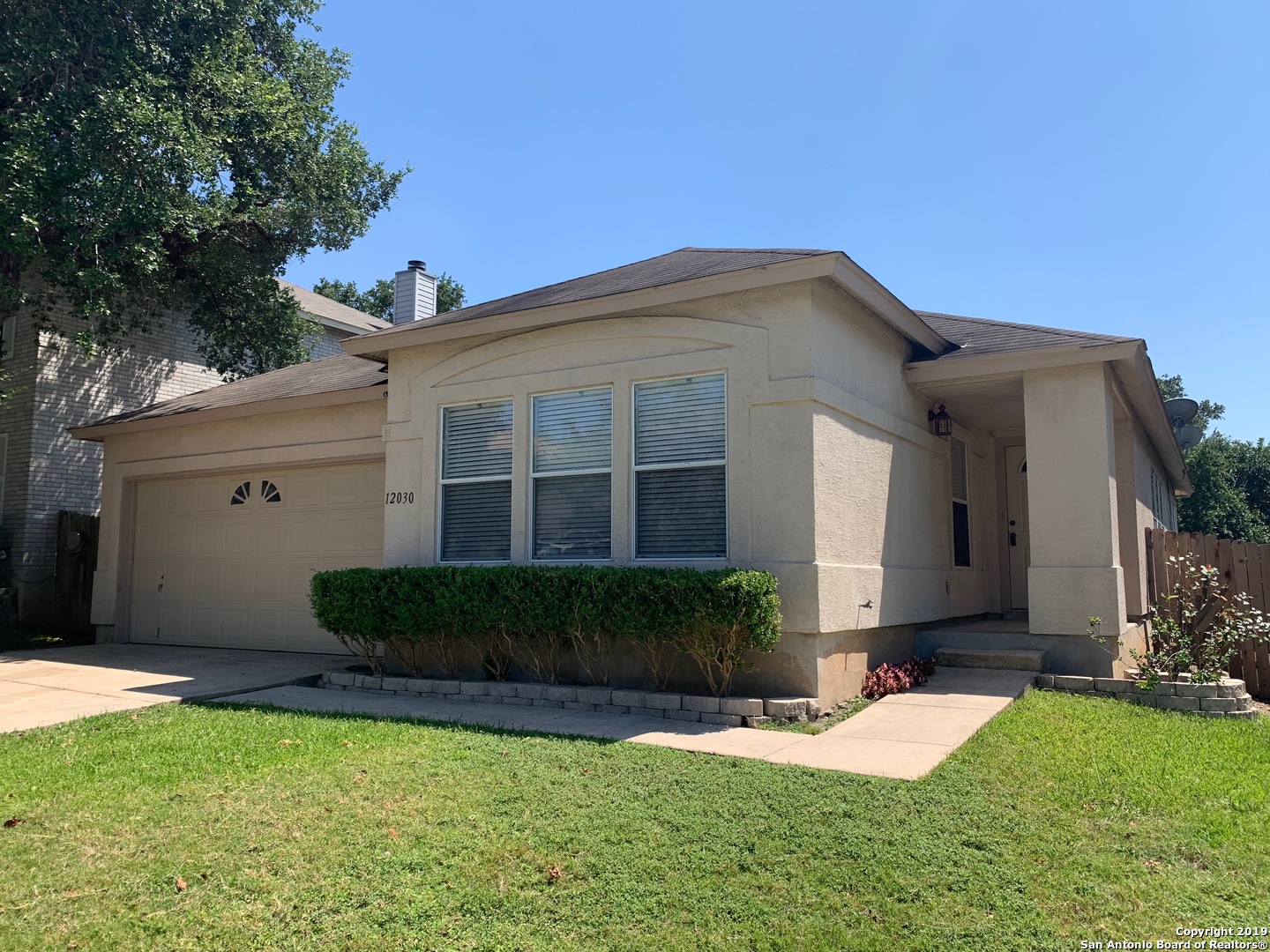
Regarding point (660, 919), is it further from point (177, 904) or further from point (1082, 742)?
point (1082, 742)

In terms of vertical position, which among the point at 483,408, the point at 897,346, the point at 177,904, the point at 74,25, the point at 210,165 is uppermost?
the point at 74,25

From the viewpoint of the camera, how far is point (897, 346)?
973cm

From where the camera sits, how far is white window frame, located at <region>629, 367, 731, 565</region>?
26.5ft

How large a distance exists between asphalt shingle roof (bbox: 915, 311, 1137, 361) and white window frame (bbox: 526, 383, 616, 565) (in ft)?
11.3

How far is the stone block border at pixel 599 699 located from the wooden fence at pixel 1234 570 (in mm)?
5246

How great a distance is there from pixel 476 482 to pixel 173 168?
25.4 feet

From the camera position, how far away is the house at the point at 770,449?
7887mm

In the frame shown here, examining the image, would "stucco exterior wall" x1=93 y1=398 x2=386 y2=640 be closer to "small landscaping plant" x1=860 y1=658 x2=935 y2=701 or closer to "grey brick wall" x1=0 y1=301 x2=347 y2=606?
"grey brick wall" x1=0 y1=301 x2=347 y2=606

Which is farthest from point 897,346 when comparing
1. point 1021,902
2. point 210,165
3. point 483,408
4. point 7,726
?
point 210,165

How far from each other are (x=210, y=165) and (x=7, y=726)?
30.6ft

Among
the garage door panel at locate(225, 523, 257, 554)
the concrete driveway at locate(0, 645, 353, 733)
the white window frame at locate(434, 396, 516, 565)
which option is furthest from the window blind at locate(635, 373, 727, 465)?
the garage door panel at locate(225, 523, 257, 554)

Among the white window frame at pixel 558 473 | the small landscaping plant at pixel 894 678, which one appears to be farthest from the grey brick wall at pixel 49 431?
the small landscaping plant at pixel 894 678

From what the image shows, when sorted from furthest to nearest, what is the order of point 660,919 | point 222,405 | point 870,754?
point 222,405 → point 870,754 → point 660,919

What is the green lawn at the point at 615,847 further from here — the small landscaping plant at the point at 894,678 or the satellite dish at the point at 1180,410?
the satellite dish at the point at 1180,410
